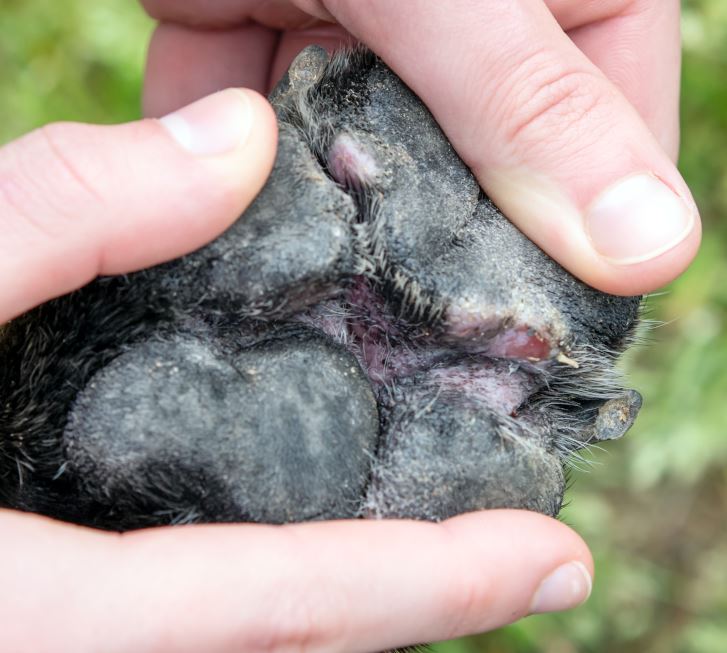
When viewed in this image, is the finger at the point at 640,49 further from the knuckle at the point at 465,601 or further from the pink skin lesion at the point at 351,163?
the knuckle at the point at 465,601

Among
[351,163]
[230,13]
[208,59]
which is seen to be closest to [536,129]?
[351,163]

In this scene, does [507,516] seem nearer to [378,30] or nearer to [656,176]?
[656,176]

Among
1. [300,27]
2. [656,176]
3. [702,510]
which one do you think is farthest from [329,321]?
[702,510]

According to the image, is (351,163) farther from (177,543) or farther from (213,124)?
(177,543)

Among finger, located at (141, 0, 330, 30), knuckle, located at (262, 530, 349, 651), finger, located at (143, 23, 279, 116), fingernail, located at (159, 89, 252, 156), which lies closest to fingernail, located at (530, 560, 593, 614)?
knuckle, located at (262, 530, 349, 651)

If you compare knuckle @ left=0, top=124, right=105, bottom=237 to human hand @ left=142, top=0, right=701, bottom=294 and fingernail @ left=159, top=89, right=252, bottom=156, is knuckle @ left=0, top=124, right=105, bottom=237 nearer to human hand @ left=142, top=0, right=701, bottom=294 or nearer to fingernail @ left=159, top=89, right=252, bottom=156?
fingernail @ left=159, top=89, right=252, bottom=156

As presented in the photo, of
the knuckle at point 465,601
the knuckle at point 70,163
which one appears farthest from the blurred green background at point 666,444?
the knuckle at point 70,163
